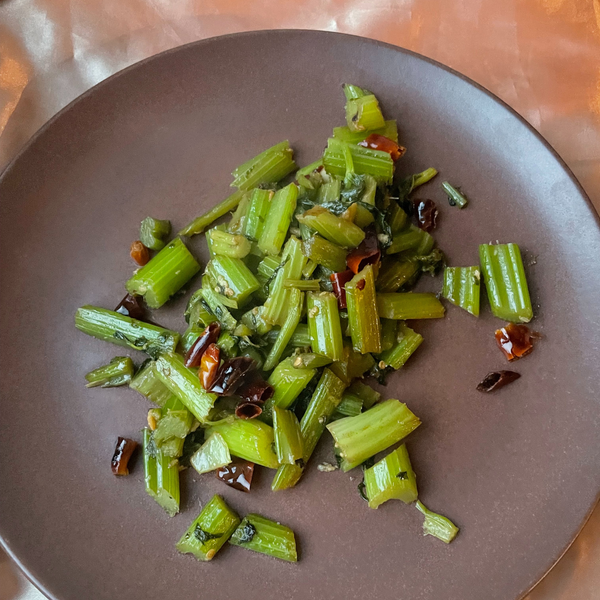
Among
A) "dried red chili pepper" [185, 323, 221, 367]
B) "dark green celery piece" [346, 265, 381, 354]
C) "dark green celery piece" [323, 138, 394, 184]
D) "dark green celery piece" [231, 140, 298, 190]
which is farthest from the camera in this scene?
"dark green celery piece" [231, 140, 298, 190]

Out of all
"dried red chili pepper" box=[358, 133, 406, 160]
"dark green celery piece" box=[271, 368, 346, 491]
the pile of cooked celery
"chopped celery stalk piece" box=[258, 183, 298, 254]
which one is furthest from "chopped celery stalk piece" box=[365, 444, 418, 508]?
"dried red chili pepper" box=[358, 133, 406, 160]

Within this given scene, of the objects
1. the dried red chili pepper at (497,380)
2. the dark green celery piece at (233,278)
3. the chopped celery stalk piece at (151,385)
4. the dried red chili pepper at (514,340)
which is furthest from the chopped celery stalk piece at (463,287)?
the chopped celery stalk piece at (151,385)

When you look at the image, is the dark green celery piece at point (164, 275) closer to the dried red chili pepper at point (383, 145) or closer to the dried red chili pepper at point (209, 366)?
the dried red chili pepper at point (209, 366)

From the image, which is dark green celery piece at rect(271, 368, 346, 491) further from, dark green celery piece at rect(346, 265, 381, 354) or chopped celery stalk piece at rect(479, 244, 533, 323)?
chopped celery stalk piece at rect(479, 244, 533, 323)

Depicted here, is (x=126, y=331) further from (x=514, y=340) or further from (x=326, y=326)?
(x=514, y=340)

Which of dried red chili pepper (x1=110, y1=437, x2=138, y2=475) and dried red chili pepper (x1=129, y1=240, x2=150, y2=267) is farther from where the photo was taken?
dried red chili pepper (x1=129, y1=240, x2=150, y2=267)

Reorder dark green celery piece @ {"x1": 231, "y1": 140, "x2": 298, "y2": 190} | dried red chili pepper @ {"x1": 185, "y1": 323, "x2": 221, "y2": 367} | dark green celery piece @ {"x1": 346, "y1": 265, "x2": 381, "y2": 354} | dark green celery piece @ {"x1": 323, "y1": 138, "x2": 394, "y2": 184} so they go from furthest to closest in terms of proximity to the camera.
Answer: dark green celery piece @ {"x1": 231, "y1": 140, "x2": 298, "y2": 190}, dark green celery piece @ {"x1": 323, "y1": 138, "x2": 394, "y2": 184}, dried red chili pepper @ {"x1": 185, "y1": 323, "x2": 221, "y2": 367}, dark green celery piece @ {"x1": 346, "y1": 265, "x2": 381, "y2": 354}
